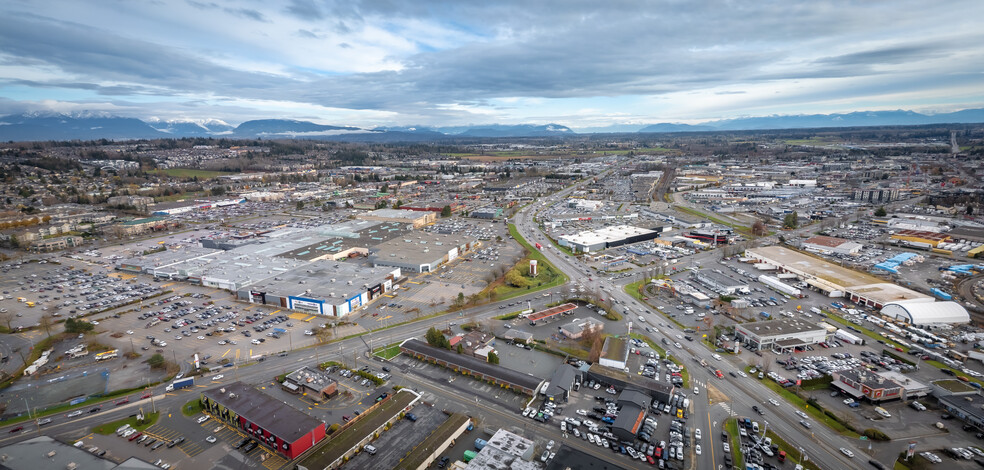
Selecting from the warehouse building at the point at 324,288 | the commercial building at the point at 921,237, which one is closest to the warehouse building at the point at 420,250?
the warehouse building at the point at 324,288

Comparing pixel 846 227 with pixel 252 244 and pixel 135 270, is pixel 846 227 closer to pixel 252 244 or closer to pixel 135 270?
pixel 252 244

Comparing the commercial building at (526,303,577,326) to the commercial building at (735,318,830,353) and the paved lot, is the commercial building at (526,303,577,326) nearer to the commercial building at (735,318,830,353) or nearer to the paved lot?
the commercial building at (735,318,830,353)

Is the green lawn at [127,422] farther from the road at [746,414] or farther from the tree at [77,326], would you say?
the road at [746,414]

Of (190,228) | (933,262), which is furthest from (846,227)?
(190,228)

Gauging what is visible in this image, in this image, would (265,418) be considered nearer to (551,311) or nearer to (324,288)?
(324,288)

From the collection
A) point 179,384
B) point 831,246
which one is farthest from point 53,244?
point 831,246

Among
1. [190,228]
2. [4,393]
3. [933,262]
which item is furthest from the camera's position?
[190,228]

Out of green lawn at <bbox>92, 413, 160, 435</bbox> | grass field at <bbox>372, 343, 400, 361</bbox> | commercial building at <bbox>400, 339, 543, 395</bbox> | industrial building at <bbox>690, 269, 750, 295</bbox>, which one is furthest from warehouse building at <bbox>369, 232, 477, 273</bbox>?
industrial building at <bbox>690, 269, 750, 295</bbox>
